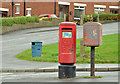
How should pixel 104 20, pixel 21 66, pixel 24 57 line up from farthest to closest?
pixel 104 20
pixel 24 57
pixel 21 66

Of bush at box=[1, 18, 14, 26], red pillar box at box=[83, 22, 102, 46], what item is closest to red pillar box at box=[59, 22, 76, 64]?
red pillar box at box=[83, 22, 102, 46]

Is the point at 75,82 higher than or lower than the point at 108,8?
lower

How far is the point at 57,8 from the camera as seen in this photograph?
2267 inches

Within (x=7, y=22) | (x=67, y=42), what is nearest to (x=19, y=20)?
(x=7, y=22)

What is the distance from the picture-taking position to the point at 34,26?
41.5 m

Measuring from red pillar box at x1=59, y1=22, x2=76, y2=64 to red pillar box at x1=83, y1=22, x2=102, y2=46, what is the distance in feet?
1.39

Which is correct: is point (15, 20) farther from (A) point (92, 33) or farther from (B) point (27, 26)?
(A) point (92, 33)

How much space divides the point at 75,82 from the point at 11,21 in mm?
27507

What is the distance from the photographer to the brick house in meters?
57.8

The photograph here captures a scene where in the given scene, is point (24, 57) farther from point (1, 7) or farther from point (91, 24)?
point (1, 7)

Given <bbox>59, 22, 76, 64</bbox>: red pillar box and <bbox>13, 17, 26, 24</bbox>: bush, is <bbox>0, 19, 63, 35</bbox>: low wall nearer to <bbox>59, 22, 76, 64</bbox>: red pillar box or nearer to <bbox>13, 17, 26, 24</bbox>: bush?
<bbox>13, 17, 26, 24</bbox>: bush

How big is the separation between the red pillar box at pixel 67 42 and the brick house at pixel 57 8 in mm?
44255

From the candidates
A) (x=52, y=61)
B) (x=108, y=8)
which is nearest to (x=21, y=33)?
(x=52, y=61)

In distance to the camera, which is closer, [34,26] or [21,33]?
[21,33]
